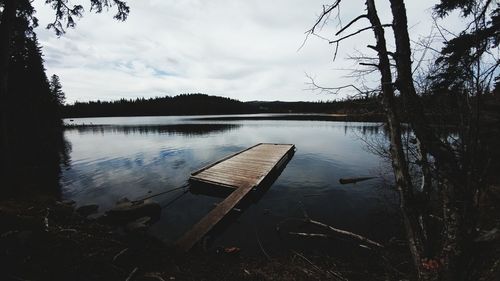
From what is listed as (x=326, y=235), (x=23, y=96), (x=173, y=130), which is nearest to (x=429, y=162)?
(x=326, y=235)

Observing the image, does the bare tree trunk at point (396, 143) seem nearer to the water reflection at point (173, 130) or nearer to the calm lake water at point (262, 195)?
the calm lake water at point (262, 195)

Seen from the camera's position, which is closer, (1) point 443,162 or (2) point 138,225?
(1) point 443,162

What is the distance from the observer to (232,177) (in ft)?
41.6

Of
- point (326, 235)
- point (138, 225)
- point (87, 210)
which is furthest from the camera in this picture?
point (87, 210)

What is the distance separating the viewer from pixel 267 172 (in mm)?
13406

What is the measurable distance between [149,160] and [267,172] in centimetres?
1234

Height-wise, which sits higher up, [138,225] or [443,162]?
[443,162]

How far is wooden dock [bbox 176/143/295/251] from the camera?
721cm

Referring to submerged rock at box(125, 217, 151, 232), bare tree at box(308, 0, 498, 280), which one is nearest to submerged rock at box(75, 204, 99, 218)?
submerged rock at box(125, 217, 151, 232)

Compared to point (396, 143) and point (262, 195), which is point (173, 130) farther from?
point (396, 143)

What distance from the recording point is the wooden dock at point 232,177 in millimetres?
7211

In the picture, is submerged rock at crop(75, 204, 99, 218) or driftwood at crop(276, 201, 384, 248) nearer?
driftwood at crop(276, 201, 384, 248)

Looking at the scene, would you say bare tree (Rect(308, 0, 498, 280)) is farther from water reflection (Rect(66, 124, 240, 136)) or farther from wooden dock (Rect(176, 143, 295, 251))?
water reflection (Rect(66, 124, 240, 136))

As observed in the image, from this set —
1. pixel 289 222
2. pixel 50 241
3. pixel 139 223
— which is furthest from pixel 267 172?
pixel 50 241
